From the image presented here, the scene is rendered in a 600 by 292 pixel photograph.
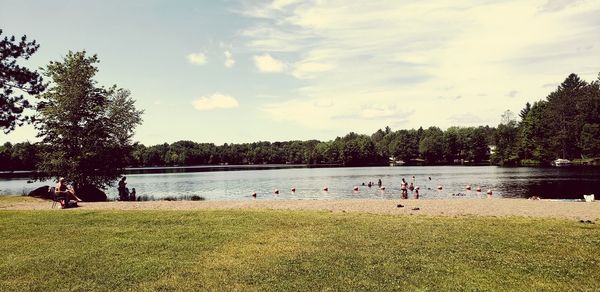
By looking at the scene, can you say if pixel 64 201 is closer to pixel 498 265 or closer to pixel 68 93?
pixel 68 93

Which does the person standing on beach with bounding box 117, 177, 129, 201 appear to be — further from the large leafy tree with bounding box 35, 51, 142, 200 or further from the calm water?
the calm water

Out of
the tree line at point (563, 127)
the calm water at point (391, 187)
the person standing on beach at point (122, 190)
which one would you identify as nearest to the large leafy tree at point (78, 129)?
the person standing on beach at point (122, 190)

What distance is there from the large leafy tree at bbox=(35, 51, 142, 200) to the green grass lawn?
22.1m

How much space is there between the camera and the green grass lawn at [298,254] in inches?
463

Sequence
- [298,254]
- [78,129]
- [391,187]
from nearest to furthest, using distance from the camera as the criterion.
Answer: [298,254]
[78,129]
[391,187]

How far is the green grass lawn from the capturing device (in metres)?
11.8

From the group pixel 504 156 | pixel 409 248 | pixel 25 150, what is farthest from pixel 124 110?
pixel 504 156

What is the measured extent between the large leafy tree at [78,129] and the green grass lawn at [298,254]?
72.6 feet

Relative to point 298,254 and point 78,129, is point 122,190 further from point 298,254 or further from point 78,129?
point 298,254

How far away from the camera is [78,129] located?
43.8 m

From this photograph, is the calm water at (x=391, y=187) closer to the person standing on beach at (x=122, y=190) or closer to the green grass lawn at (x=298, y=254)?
the person standing on beach at (x=122, y=190)

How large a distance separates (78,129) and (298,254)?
36.8 meters

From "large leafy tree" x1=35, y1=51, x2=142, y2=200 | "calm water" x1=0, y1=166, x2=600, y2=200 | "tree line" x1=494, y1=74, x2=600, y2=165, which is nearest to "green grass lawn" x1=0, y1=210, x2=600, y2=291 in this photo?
"large leafy tree" x1=35, y1=51, x2=142, y2=200

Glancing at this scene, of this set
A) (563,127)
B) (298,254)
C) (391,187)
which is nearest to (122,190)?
(298,254)
